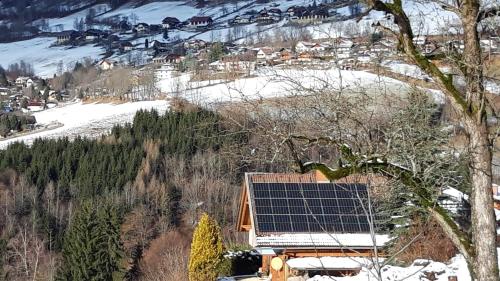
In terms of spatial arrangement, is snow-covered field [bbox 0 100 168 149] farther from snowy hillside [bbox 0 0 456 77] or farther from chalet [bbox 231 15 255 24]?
chalet [bbox 231 15 255 24]

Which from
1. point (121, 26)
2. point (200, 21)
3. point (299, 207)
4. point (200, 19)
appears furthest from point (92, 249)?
point (121, 26)

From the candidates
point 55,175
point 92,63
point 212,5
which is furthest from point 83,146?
point 212,5

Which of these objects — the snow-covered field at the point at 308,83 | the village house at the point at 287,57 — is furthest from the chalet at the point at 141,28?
the snow-covered field at the point at 308,83

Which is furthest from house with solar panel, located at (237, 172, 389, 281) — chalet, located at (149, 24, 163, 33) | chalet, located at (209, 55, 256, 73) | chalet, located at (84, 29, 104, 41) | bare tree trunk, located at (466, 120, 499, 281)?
chalet, located at (84, 29, 104, 41)

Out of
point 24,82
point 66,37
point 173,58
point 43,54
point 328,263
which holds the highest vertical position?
point 328,263

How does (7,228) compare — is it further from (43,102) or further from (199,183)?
(43,102)

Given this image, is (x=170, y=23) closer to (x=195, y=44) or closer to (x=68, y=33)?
(x=68, y=33)

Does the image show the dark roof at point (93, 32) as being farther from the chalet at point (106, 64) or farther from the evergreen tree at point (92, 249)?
the evergreen tree at point (92, 249)
